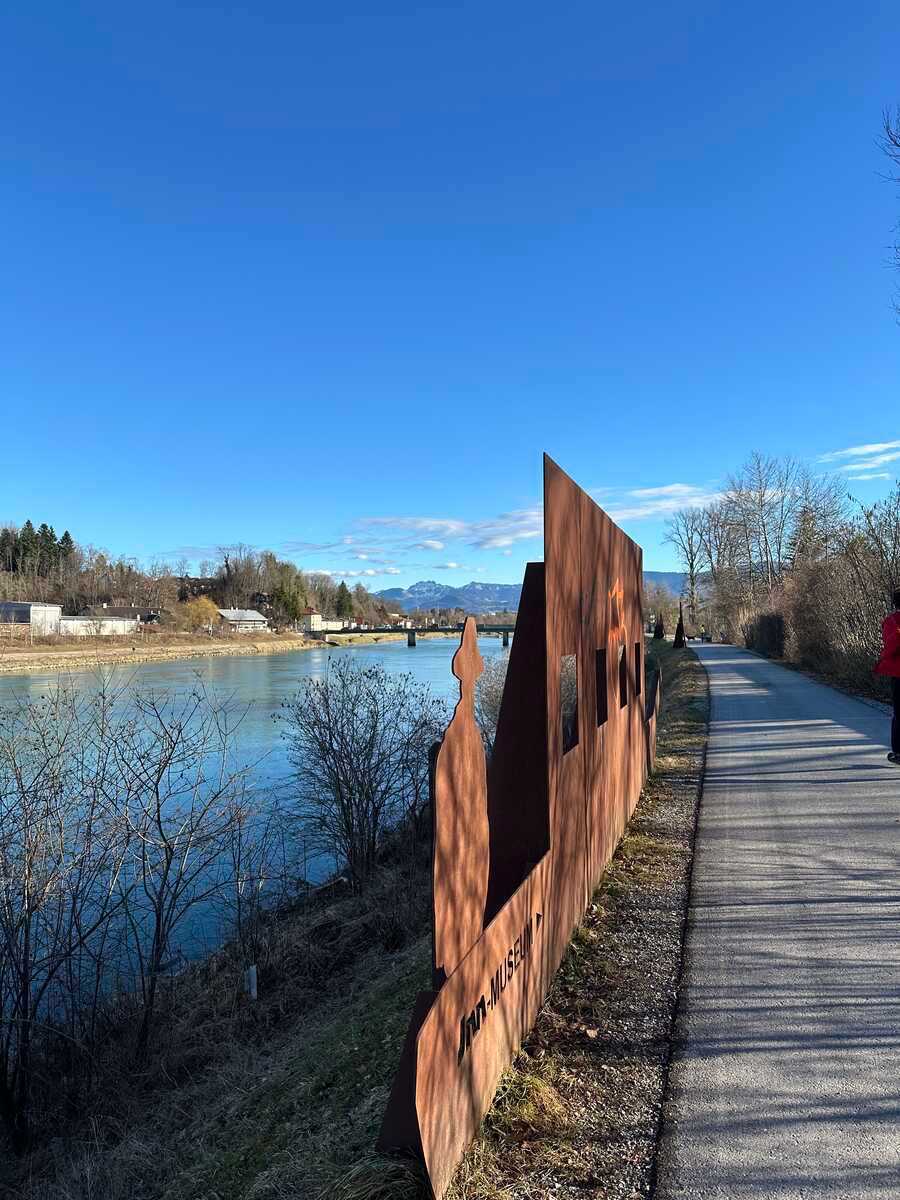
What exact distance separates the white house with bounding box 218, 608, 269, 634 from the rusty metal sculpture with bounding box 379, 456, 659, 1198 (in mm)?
84445

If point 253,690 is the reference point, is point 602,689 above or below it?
above

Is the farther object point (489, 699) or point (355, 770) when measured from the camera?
point (489, 699)

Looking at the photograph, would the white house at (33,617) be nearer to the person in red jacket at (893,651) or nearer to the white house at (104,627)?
the white house at (104,627)

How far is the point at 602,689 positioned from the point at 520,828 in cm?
216

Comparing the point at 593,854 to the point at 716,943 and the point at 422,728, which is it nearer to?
the point at 716,943

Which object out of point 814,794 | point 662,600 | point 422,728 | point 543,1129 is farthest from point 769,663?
point 662,600

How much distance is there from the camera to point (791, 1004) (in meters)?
3.81

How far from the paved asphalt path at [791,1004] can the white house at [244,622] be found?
275 feet

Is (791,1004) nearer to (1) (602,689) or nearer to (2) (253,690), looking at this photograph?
(1) (602,689)

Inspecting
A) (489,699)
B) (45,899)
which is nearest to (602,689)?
(45,899)

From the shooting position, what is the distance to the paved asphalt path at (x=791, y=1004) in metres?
2.69

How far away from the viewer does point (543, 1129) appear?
115 inches

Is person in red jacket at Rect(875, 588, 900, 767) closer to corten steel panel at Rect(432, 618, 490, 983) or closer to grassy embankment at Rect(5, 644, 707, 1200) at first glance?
grassy embankment at Rect(5, 644, 707, 1200)

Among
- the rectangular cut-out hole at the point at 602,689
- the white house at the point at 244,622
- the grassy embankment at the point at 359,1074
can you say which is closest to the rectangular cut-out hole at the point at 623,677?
the rectangular cut-out hole at the point at 602,689
